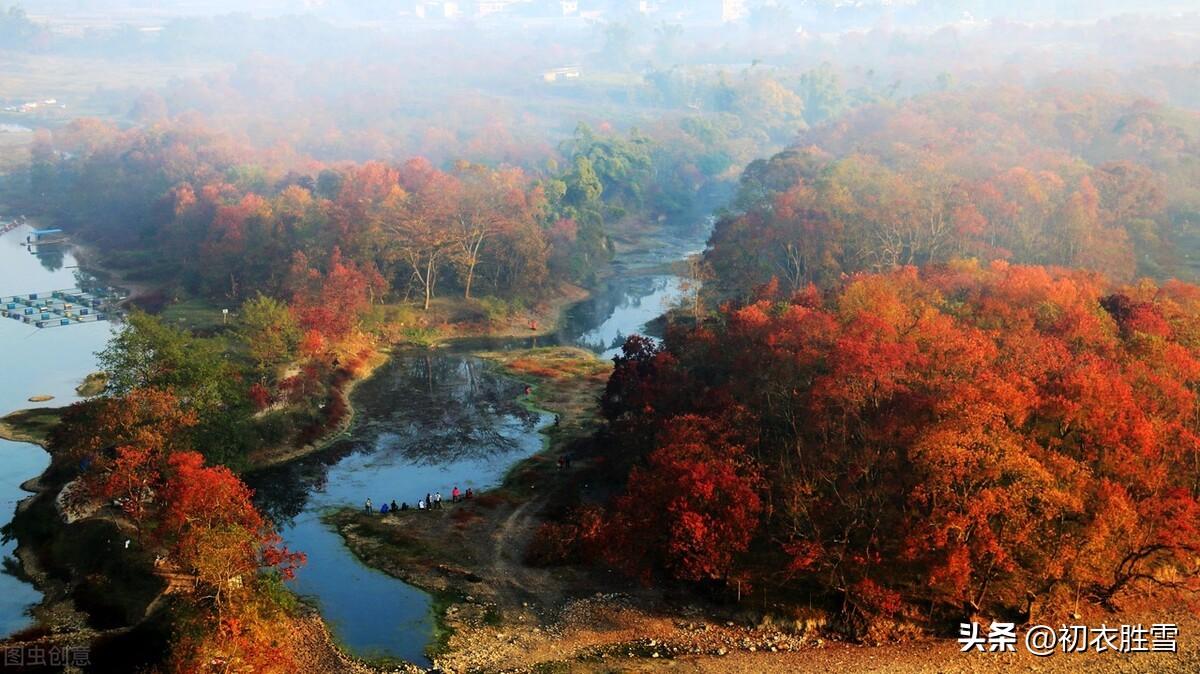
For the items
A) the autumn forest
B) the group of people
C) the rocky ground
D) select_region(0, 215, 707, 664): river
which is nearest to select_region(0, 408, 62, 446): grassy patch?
the autumn forest

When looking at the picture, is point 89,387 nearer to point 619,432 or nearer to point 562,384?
point 562,384

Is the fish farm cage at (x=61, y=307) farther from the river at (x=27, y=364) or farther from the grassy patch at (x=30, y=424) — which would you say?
the grassy patch at (x=30, y=424)

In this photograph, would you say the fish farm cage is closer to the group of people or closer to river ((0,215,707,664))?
river ((0,215,707,664))

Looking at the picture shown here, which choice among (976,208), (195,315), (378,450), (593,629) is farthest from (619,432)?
(976,208)

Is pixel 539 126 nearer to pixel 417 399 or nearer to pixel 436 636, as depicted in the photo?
pixel 417 399

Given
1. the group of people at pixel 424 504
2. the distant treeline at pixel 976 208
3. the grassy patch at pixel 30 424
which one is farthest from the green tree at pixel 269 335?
the distant treeline at pixel 976 208
